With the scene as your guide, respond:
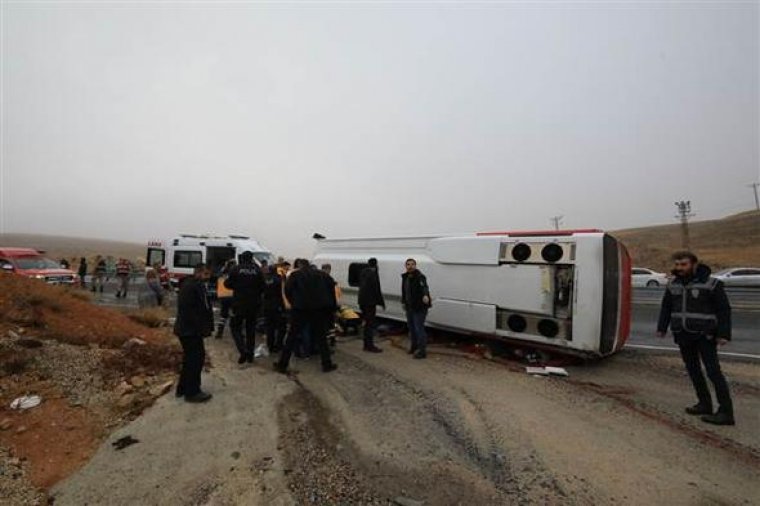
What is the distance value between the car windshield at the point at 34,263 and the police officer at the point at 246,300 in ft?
45.8

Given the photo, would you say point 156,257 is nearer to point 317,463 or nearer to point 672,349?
point 317,463

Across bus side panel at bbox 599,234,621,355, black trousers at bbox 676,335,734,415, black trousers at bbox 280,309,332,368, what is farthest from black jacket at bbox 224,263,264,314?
black trousers at bbox 676,335,734,415

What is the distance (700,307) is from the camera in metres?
4.79

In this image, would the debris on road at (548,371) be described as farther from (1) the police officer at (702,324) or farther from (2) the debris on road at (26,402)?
(2) the debris on road at (26,402)

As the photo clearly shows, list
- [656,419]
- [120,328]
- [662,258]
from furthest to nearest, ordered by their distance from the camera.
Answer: [662,258] < [120,328] < [656,419]

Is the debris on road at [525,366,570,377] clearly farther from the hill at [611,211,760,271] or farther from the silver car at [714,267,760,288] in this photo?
the hill at [611,211,760,271]

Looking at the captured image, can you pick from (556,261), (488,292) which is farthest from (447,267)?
(556,261)

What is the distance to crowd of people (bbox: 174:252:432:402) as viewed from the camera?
554cm

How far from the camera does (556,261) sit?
22.4 ft

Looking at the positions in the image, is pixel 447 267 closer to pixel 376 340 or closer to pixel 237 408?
pixel 376 340

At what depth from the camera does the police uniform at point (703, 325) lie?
4.66 m

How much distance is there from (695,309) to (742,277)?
2808 cm

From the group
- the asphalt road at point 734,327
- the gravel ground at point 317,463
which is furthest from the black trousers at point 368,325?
the asphalt road at point 734,327

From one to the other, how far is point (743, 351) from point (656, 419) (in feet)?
15.9
